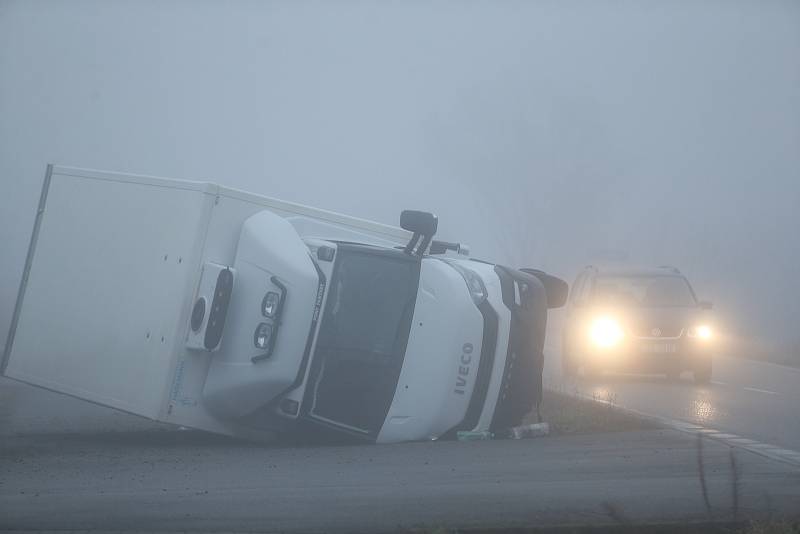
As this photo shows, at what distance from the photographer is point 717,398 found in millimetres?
16359

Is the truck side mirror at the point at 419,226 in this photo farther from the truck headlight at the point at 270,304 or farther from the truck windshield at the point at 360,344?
the truck headlight at the point at 270,304

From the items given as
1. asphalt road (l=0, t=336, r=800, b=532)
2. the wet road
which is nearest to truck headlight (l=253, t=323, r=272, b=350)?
asphalt road (l=0, t=336, r=800, b=532)

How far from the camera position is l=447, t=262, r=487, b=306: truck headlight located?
10.2m

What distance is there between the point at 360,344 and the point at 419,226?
4.41ft

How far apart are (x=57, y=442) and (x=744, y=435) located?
20.7 ft

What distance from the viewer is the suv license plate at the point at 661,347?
18.4 m

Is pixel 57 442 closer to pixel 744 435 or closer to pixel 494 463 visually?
→ pixel 494 463

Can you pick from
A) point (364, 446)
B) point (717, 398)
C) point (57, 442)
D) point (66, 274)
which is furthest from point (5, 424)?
point (717, 398)

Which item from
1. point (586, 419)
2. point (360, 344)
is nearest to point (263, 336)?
point (360, 344)

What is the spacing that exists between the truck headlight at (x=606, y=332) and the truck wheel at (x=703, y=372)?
4.62 feet

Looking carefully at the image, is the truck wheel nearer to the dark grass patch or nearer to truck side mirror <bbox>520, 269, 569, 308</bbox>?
the dark grass patch

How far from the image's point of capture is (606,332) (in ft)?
61.1

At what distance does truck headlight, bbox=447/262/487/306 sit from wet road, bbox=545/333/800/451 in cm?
298

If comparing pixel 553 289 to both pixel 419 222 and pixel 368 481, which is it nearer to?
pixel 419 222
